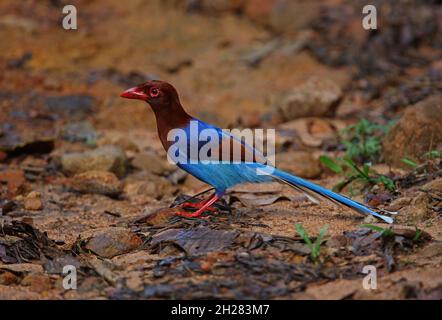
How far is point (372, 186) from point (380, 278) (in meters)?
2.02

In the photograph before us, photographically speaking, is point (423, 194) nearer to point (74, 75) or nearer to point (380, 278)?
point (380, 278)

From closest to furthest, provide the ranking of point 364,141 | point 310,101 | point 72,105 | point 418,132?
1. point 418,132
2. point 364,141
3. point 310,101
4. point 72,105

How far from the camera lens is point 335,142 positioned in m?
8.20

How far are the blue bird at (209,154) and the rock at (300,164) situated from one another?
1717 mm

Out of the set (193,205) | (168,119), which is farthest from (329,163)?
(168,119)

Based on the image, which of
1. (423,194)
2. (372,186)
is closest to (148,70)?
(372,186)

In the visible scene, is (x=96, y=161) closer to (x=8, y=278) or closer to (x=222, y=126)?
(x=222, y=126)

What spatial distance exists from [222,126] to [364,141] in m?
2.24

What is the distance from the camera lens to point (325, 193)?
5277 mm

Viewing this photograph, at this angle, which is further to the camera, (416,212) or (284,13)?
(284,13)

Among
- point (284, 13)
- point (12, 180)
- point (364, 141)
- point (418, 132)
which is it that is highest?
point (284, 13)

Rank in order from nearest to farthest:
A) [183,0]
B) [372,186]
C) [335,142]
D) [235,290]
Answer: [235,290], [372,186], [335,142], [183,0]

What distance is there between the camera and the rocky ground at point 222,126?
4387 millimetres
